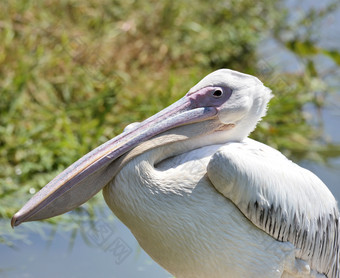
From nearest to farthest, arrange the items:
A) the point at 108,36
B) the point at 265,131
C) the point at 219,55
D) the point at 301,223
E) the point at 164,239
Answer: the point at 164,239, the point at 301,223, the point at 265,131, the point at 108,36, the point at 219,55

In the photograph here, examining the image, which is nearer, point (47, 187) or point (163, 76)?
point (47, 187)

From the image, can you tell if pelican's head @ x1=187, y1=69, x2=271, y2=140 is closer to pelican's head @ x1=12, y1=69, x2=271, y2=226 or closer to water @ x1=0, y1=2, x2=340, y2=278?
pelican's head @ x1=12, y1=69, x2=271, y2=226

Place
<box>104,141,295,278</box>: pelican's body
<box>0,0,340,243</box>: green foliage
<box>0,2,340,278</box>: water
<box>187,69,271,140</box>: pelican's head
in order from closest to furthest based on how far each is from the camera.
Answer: <box>104,141,295,278</box>: pelican's body, <box>187,69,271,140</box>: pelican's head, <box>0,2,340,278</box>: water, <box>0,0,340,243</box>: green foliage

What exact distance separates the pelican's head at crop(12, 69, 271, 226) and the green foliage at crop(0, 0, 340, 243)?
1388 mm

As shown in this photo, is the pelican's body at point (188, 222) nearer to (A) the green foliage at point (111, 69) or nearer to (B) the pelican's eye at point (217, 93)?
(B) the pelican's eye at point (217, 93)

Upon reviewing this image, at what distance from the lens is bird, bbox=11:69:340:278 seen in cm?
258

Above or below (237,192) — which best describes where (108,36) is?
below

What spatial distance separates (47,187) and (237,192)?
0.66 metres

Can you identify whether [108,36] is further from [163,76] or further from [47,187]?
[47,187]

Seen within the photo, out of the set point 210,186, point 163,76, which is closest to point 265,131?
point 163,76

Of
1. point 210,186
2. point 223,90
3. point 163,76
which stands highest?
point 223,90

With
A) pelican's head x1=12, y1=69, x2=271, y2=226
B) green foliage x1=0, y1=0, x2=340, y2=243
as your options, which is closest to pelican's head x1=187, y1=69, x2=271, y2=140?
pelican's head x1=12, y1=69, x2=271, y2=226

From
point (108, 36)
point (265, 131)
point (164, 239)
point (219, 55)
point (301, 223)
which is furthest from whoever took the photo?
point (219, 55)

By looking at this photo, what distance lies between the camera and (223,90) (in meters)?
2.75
